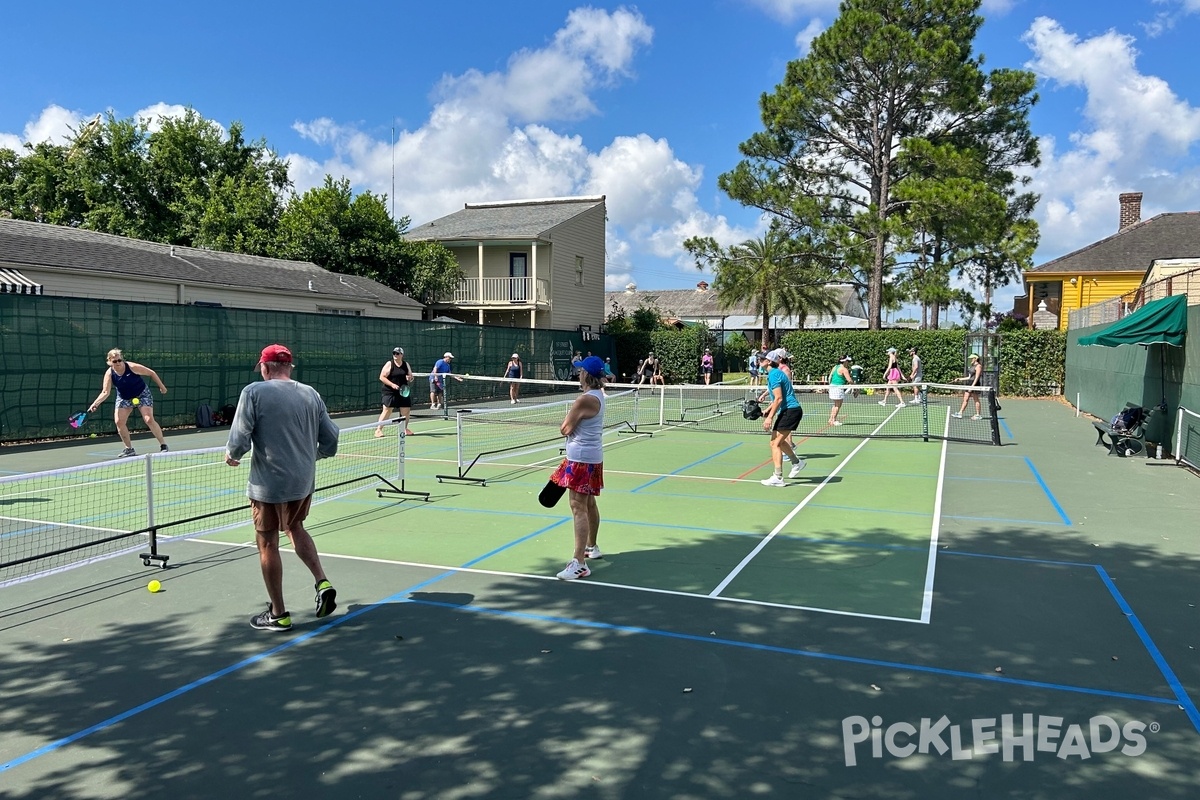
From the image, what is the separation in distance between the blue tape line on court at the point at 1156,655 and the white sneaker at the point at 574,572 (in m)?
3.94

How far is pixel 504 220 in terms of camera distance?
40.7 meters

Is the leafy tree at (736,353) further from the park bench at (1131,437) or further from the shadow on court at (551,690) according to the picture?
the shadow on court at (551,690)

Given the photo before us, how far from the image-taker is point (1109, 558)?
25.0 feet

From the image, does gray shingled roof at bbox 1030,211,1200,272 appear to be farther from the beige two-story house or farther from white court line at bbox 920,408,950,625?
white court line at bbox 920,408,950,625

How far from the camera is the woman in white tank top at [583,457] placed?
674 cm

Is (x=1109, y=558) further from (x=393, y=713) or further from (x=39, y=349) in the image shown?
(x=39, y=349)

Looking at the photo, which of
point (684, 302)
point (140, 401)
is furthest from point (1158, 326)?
point (684, 302)

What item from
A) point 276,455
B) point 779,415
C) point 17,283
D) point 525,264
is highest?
point 525,264

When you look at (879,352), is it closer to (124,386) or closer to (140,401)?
(140,401)

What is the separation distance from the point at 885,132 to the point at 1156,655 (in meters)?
34.1

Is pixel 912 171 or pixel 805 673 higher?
pixel 912 171

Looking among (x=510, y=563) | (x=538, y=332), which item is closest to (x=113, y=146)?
(x=538, y=332)

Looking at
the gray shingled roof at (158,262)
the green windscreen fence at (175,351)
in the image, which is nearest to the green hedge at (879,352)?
the gray shingled roof at (158,262)

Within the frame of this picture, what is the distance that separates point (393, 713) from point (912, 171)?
117 feet
